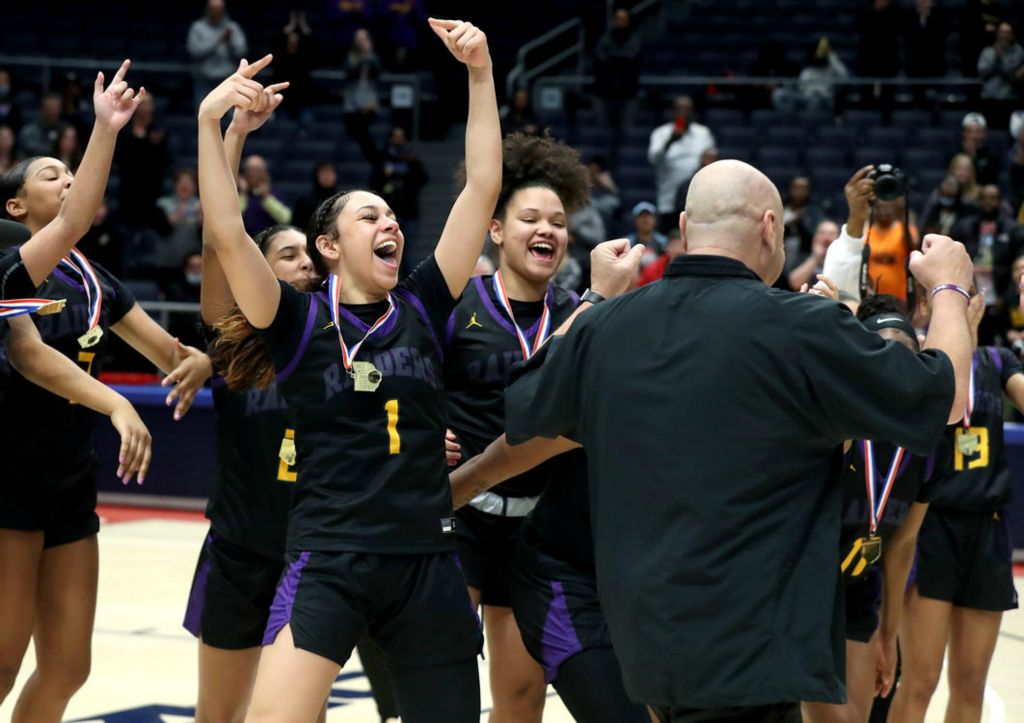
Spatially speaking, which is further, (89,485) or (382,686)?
(382,686)

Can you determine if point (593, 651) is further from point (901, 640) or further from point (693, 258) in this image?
point (901, 640)

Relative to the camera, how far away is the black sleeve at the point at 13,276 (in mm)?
4289

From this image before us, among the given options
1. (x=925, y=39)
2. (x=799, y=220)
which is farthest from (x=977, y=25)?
(x=799, y=220)

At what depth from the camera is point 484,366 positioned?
4633 mm

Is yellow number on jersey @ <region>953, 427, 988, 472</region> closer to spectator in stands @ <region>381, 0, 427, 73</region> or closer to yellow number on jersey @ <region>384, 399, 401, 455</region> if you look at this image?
yellow number on jersey @ <region>384, 399, 401, 455</region>

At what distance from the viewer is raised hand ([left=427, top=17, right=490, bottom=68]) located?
403cm

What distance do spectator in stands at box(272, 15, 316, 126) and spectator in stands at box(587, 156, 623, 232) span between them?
379cm

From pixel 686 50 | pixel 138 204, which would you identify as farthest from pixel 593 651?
pixel 686 50

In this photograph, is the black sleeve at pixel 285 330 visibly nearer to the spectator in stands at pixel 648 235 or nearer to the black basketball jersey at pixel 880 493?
the black basketball jersey at pixel 880 493

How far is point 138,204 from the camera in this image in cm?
1526


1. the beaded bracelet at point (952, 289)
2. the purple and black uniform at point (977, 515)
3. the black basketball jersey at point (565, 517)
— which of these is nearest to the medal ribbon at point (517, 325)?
the black basketball jersey at point (565, 517)

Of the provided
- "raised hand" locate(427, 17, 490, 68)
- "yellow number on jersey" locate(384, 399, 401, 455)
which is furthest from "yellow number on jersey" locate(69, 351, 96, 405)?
"raised hand" locate(427, 17, 490, 68)

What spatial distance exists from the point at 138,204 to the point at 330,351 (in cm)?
1191

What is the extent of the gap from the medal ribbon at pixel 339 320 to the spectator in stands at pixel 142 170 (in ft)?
37.0
